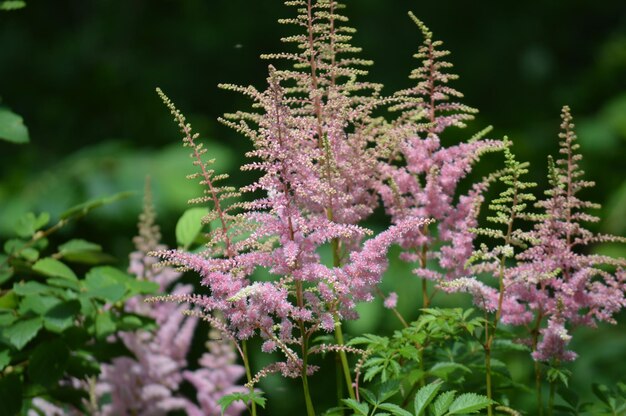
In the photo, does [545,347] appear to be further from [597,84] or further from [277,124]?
[597,84]

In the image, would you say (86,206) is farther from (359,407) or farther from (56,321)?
(359,407)

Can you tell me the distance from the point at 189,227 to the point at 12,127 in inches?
16.8

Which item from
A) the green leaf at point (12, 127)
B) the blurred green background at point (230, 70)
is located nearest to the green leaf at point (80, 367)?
the green leaf at point (12, 127)

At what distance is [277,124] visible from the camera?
1251 millimetres

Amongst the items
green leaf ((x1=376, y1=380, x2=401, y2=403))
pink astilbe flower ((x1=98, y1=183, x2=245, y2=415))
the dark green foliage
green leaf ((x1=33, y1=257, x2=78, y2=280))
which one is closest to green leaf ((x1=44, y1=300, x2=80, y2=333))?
the dark green foliage

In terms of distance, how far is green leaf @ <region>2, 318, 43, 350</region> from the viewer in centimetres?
158

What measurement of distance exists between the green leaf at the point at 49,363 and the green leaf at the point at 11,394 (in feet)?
0.21

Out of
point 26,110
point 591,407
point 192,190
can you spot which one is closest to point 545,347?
point 591,407

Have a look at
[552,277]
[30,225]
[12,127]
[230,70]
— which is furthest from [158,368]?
[230,70]

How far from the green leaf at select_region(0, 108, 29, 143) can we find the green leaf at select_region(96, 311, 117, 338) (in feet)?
1.33

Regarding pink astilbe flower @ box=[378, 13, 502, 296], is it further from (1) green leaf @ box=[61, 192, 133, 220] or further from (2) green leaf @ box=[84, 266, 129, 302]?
(1) green leaf @ box=[61, 192, 133, 220]

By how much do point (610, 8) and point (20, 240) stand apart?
550 cm

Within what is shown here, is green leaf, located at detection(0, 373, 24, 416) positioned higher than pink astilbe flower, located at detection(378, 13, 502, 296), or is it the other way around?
pink astilbe flower, located at detection(378, 13, 502, 296)

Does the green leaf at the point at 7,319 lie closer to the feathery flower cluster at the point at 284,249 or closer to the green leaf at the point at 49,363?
the green leaf at the point at 49,363
